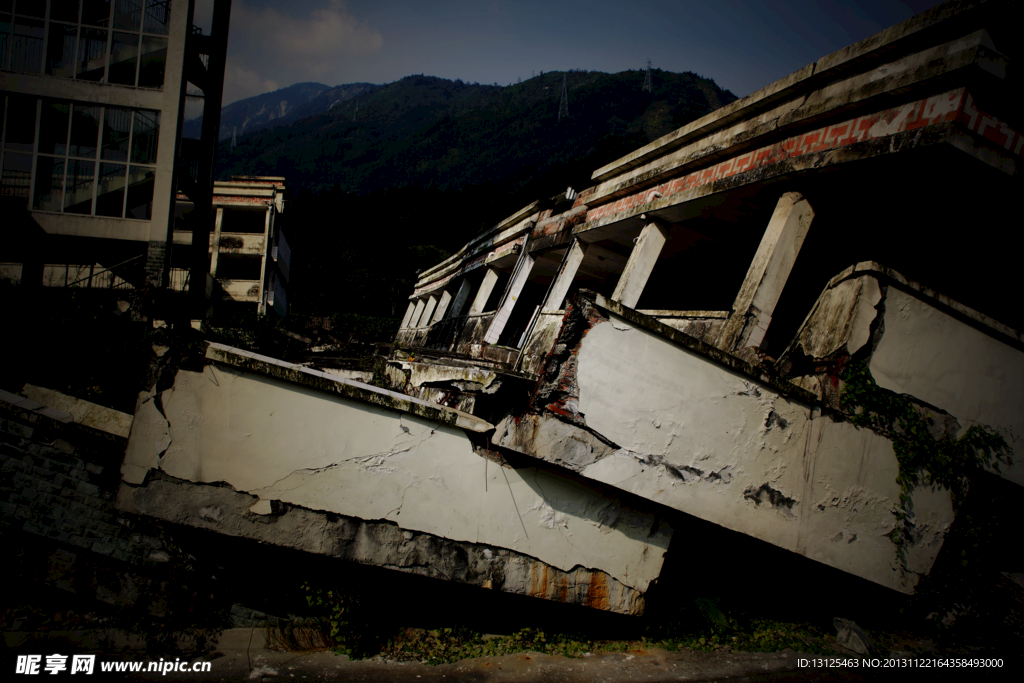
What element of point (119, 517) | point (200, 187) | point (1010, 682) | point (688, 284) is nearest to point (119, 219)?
point (200, 187)

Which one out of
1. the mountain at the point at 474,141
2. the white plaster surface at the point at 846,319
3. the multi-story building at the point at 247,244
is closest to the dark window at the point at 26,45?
the multi-story building at the point at 247,244

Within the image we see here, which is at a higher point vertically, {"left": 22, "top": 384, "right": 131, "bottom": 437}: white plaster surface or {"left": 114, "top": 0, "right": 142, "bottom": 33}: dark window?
{"left": 114, "top": 0, "right": 142, "bottom": 33}: dark window

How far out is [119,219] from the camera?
41.5 ft

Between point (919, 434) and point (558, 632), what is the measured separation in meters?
3.60

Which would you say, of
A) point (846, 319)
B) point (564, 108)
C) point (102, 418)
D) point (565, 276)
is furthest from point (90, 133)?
point (564, 108)

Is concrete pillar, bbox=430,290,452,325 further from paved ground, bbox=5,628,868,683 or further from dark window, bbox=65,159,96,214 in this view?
paved ground, bbox=5,628,868,683

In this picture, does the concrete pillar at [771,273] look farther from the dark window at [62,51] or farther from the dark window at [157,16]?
the dark window at [62,51]

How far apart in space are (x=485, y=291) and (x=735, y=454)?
25.3 feet

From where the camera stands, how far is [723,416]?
3.81 metres

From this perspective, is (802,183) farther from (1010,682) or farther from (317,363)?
(317,363)

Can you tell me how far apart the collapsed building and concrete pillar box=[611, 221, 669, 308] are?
126 cm

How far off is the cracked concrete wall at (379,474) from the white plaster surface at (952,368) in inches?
101

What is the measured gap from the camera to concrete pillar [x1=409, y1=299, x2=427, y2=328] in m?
20.2

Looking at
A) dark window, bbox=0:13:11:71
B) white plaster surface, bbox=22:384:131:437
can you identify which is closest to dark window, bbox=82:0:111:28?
dark window, bbox=0:13:11:71
